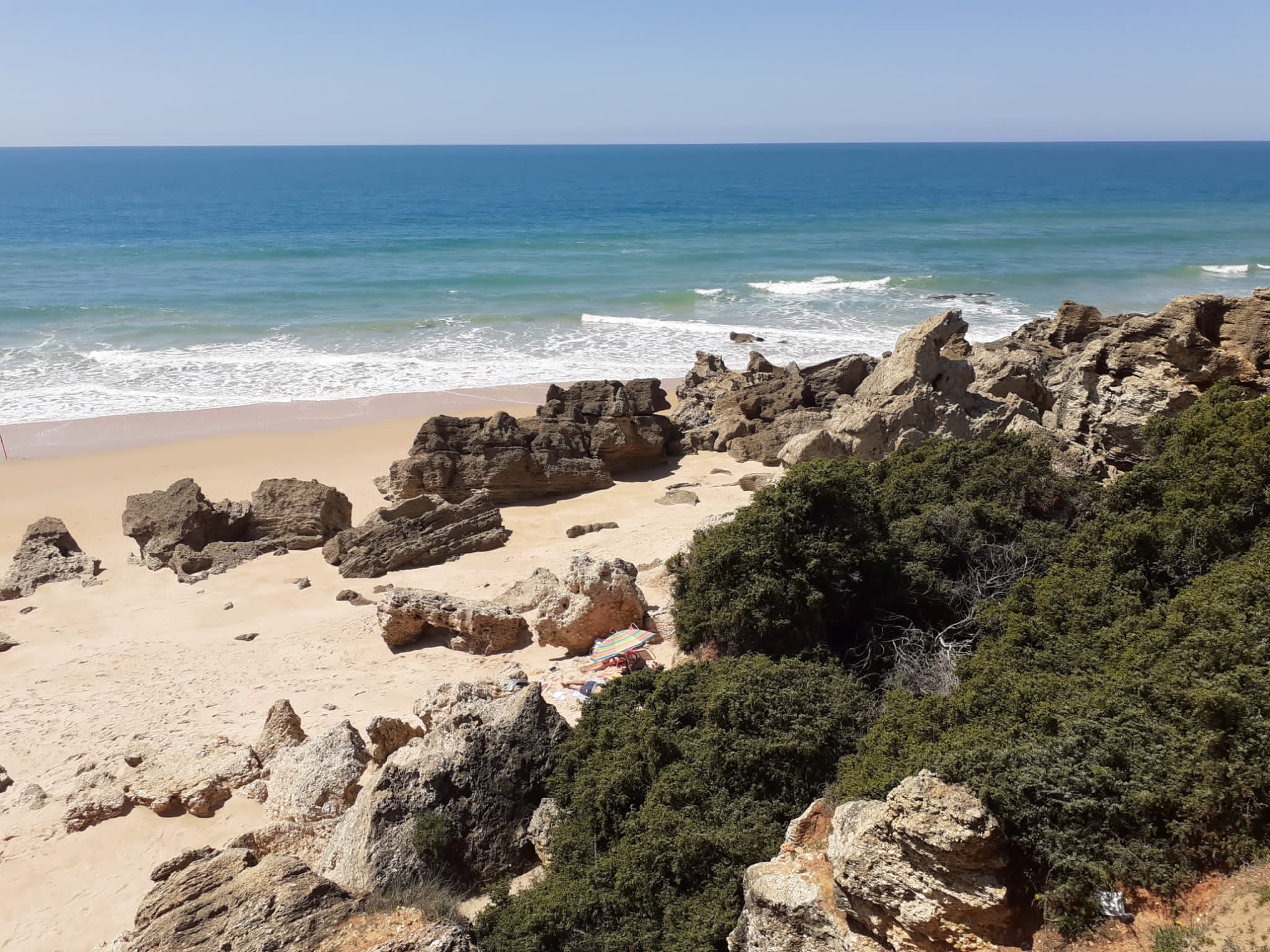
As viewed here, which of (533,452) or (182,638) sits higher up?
(533,452)

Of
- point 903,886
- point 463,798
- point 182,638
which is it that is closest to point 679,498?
point 182,638

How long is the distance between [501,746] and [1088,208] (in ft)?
261

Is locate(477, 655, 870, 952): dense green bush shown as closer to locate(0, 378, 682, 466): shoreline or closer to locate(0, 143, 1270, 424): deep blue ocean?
locate(0, 378, 682, 466): shoreline

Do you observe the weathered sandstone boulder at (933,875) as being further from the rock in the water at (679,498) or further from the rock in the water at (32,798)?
the rock in the water at (679,498)

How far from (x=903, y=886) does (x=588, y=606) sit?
578 centimetres

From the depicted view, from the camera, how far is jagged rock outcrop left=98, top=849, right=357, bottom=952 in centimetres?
534

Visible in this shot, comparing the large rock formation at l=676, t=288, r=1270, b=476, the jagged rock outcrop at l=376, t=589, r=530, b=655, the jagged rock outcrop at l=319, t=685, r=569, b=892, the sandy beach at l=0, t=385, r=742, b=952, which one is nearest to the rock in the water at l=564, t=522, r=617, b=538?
the sandy beach at l=0, t=385, r=742, b=952

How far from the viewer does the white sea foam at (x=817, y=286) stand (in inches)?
1578

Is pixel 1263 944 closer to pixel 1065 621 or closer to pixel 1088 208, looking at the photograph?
pixel 1065 621

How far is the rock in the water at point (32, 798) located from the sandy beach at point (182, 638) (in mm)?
67

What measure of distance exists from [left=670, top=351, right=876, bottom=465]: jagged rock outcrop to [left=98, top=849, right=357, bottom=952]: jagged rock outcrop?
1291cm

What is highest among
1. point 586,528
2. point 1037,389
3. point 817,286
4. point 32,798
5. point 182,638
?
point 1037,389

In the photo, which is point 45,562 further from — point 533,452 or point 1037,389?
point 1037,389

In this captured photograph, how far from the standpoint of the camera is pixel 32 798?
8.31 meters
